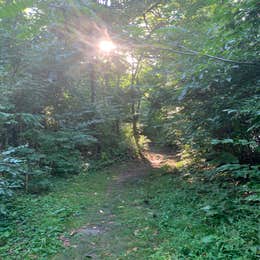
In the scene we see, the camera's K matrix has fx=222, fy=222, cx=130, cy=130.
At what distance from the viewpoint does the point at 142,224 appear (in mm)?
3377

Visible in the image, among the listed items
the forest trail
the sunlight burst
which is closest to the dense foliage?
the sunlight burst

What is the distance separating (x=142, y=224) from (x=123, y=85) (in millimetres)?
9580

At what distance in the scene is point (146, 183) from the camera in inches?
238

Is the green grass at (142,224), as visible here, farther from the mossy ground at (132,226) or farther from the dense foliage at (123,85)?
the dense foliage at (123,85)

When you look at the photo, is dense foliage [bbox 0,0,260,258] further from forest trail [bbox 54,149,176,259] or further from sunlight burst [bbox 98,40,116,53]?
forest trail [bbox 54,149,176,259]

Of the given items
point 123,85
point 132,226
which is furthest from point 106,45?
point 123,85

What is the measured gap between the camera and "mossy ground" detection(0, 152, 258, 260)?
2492 millimetres

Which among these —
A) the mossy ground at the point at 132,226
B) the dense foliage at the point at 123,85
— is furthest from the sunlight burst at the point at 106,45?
the mossy ground at the point at 132,226

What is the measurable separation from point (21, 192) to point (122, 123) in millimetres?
6500

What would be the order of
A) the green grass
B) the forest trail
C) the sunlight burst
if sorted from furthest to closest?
1. the forest trail
2. the green grass
3. the sunlight burst

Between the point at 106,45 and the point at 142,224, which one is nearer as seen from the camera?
the point at 106,45

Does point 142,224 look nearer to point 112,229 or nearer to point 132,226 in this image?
point 132,226

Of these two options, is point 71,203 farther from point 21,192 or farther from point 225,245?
point 225,245

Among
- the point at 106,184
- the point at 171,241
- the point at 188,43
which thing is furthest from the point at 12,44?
the point at 171,241
